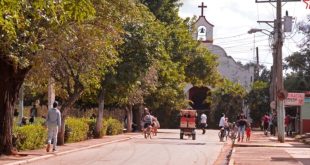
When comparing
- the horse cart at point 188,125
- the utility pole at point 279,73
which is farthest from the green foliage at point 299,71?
the horse cart at point 188,125

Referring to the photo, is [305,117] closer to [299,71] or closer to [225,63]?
[299,71]

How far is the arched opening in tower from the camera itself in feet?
241

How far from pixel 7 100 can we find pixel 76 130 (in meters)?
10.5

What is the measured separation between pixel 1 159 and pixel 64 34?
4433mm

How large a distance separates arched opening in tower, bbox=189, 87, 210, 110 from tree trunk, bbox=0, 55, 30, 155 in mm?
53495

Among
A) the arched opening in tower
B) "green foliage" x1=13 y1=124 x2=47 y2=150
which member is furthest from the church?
"green foliage" x1=13 y1=124 x2=47 y2=150

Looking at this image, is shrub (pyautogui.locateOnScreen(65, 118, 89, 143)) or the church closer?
shrub (pyautogui.locateOnScreen(65, 118, 89, 143))

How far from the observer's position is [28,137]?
2306 cm

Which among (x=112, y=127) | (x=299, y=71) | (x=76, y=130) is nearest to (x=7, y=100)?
(x=76, y=130)

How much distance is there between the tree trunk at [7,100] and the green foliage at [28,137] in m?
1.74

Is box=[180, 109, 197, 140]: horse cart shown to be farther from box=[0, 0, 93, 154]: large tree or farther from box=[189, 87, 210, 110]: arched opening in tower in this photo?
box=[189, 87, 210, 110]: arched opening in tower

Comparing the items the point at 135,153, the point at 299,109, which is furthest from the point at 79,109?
the point at 135,153

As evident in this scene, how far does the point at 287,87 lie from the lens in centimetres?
6606

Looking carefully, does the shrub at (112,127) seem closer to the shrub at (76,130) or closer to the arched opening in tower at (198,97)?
the shrub at (76,130)
